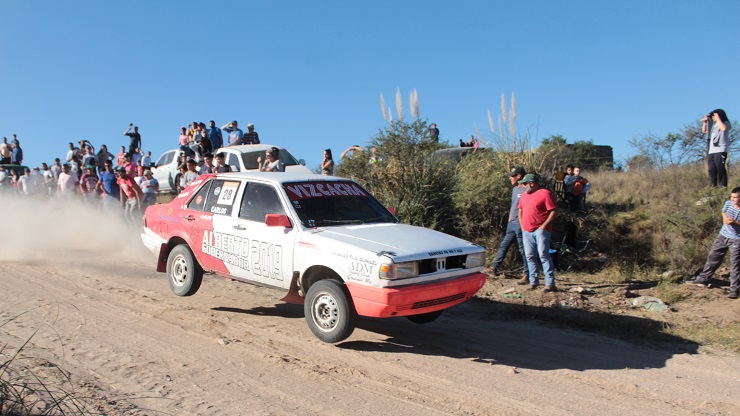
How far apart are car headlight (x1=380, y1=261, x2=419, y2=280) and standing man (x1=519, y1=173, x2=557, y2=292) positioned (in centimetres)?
364

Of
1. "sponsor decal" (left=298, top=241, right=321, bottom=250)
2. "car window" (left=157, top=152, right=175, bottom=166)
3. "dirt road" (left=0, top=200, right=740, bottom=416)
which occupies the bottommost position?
"dirt road" (left=0, top=200, right=740, bottom=416)

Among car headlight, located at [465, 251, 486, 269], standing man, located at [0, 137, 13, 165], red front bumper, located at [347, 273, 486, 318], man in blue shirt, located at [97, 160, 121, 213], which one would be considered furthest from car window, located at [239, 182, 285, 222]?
standing man, located at [0, 137, 13, 165]

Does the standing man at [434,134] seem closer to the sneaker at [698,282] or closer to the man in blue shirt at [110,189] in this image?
the sneaker at [698,282]

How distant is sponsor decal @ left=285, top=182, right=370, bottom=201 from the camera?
265 inches

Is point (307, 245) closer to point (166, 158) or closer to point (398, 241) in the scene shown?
point (398, 241)

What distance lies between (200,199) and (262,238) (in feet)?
5.04

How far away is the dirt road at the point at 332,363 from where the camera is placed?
14.8ft

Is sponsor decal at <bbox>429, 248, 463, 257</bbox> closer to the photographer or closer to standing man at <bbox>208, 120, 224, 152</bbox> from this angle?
the photographer

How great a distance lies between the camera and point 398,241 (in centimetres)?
584

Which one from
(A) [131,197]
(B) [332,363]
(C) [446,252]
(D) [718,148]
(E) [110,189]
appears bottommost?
(B) [332,363]

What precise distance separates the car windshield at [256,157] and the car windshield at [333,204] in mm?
8570

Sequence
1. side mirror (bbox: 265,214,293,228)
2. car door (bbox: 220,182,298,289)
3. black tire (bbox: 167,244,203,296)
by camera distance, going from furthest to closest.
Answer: black tire (bbox: 167,244,203,296) → car door (bbox: 220,182,298,289) → side mirror (bbox: 265,214,293,228)

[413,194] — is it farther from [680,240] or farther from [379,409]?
[379,409]

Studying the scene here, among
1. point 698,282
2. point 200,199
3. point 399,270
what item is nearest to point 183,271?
point 200,199
